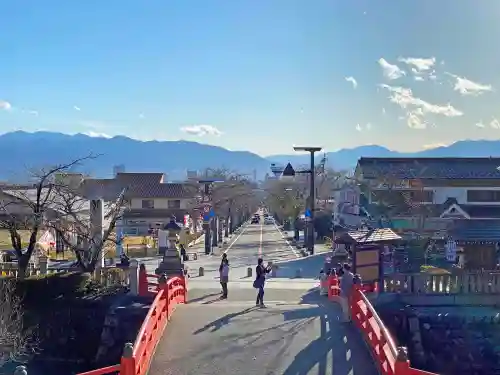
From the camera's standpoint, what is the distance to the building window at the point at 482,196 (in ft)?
142

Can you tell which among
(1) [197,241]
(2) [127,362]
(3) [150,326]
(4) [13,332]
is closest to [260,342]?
(3) [150,326]

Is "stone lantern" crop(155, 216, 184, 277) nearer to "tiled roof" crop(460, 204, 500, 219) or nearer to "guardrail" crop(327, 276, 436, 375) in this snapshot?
"guardrail" crop(327, 276, 436, 375)

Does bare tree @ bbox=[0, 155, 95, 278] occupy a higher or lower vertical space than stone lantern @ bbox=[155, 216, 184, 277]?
→ higher

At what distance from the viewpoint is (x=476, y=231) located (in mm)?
26953

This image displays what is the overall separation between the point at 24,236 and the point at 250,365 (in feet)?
92.3

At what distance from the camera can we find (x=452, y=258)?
27641 millimetres

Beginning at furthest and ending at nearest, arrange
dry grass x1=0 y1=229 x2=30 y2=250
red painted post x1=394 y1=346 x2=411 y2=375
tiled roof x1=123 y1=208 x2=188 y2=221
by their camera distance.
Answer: tiled roof x1=123 y1=208 x2=188 y2=221
dry grass x1=0 y1=229 x2=30 y2=250
red painted post x1=394 y1=346 x2=411 y2=375

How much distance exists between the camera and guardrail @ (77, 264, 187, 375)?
9.59 metres

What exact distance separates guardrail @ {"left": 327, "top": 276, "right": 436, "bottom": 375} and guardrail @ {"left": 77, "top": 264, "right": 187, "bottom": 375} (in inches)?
177

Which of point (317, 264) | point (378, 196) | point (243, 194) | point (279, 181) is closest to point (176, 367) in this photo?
point (317, 264)

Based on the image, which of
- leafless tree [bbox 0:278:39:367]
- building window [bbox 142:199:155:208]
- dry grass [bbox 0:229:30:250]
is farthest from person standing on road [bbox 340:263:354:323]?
building window [bbox 142:199:155:208]

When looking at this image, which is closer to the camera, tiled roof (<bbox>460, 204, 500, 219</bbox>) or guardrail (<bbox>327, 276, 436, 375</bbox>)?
guardrail (<bbox>327, 276, 436, 375</bbox>)

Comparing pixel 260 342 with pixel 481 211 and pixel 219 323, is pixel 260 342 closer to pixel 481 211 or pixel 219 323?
pixel 219 323

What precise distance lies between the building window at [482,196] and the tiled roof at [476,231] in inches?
567
